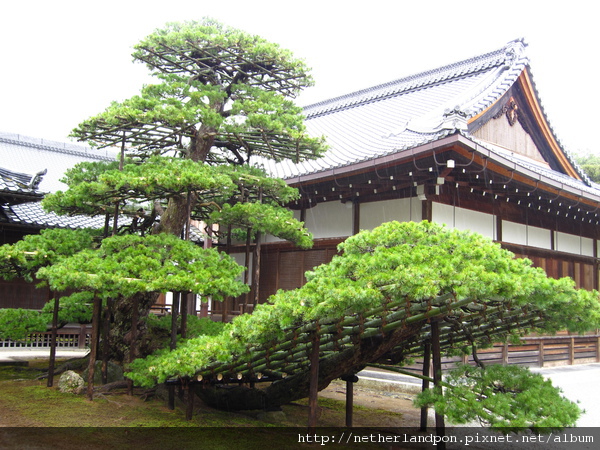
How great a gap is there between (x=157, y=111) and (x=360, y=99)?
1296 centimetres

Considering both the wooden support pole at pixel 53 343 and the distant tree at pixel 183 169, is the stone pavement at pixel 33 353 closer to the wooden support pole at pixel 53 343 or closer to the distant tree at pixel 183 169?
the wooden support pole at pixel 53 343

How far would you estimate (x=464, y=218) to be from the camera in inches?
460

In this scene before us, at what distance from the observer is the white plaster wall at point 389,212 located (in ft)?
35.8

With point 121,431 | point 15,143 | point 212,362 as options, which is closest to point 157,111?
point 212,362

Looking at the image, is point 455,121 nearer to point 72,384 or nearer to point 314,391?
point 314,391

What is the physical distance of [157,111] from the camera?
26.2 ft

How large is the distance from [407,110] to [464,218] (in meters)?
5.71

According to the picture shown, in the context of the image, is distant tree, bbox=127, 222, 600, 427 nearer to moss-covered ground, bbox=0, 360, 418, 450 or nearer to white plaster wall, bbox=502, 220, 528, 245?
moss-covered ground, bbox=0, 360, 418, 450

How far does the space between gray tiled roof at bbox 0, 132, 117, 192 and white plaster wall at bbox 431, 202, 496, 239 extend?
16.5 m

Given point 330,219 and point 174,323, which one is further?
point 330,219

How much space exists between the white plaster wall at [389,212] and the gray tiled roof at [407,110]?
3.64ft

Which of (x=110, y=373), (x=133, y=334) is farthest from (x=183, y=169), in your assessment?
(x=110, y=373)

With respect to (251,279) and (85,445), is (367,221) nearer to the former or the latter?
(251,279)

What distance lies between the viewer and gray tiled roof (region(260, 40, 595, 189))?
11719mm
